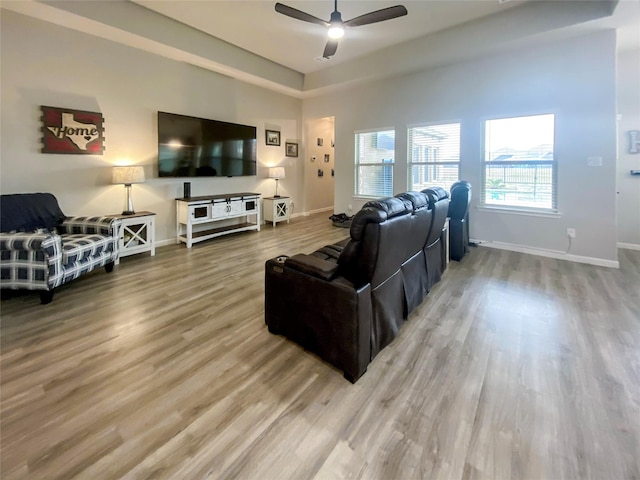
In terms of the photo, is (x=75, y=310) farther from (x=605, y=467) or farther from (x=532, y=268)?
(x=532, y=268)

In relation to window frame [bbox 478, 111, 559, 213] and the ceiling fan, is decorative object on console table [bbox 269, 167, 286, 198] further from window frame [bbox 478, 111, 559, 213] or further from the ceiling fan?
window frame [bbox 478, 111, 559, 213]

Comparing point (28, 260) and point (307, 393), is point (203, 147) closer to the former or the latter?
point (28, 260)

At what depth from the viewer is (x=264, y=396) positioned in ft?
5.58

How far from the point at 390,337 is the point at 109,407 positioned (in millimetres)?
1704

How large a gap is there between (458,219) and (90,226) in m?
4.62

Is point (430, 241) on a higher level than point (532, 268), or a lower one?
higher

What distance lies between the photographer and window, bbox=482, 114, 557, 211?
14.3 feet

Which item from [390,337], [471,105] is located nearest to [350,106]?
[471,105]

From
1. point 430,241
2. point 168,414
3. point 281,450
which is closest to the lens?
point 281,450

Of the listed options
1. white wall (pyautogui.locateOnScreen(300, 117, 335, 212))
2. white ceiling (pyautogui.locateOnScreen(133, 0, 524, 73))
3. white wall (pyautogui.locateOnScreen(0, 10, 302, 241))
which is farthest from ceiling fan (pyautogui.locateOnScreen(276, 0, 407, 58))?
white wall (pyautogui.locateOnScreen(300, 117, 335, 212))

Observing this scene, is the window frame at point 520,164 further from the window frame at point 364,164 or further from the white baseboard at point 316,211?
the white baseboard at point 316,211

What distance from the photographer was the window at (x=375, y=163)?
6.20 meters

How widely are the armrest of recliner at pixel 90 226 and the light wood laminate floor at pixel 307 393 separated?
810 millimetres

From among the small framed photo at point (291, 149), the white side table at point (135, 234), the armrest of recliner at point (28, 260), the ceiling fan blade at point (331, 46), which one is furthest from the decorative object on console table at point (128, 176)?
the small framed photo at point (291, 149)
